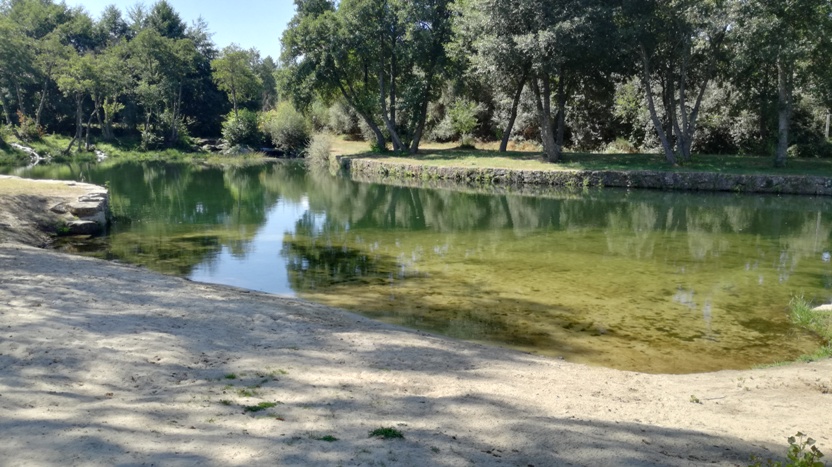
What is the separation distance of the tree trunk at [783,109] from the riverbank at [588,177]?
199 centimetres

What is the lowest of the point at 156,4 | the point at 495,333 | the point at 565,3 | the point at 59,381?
the point at 495,333

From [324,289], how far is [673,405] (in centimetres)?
715

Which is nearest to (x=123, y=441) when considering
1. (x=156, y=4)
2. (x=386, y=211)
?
(x=386, y=211)

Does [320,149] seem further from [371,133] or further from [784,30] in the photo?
[784,30]

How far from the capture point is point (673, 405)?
561 cm

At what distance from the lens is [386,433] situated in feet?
14.0

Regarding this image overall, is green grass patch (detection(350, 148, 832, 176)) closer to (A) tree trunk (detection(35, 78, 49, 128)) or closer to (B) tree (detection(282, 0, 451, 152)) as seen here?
(B) tree (detection(282, 0, 451, 152))

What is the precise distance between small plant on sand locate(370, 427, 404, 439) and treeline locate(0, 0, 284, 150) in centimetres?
4399

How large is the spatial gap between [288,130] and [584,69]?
32.0 meters

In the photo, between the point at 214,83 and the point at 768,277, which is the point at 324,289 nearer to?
the point at 768,277

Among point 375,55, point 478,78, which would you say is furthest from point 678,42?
point 375,55

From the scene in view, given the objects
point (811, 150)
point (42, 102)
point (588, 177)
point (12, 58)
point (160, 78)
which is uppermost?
point (12, 58)

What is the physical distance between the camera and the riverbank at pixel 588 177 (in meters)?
27.8

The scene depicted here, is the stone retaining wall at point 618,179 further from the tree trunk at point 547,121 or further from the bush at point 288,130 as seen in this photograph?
the bush at point 288,130
